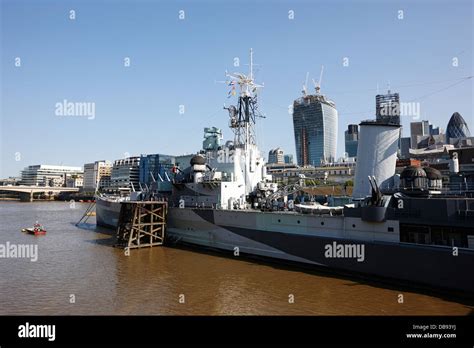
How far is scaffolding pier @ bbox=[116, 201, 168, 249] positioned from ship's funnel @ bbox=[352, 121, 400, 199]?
15.2 m

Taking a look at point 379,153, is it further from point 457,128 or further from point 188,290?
point 457,128

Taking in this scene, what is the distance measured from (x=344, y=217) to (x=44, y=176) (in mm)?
187922

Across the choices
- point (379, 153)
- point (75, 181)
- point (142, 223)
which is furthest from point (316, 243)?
point (75, 181)

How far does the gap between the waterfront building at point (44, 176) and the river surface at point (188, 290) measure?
167 metres

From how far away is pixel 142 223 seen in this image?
2553 cm

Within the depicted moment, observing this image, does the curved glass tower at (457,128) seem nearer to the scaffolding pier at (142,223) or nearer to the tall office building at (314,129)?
the tall office building at (314,129)

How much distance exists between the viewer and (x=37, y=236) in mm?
30594

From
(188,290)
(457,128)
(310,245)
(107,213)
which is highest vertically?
(457,128)

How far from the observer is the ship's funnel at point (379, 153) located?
59.7ft

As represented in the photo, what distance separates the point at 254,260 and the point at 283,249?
7.49ft

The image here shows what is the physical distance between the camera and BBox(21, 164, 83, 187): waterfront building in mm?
168000

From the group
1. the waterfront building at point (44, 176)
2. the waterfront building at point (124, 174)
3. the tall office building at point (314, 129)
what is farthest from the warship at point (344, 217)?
the waterfront building at point (44, 176)
